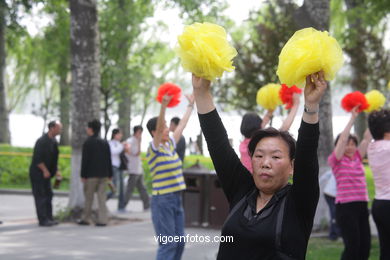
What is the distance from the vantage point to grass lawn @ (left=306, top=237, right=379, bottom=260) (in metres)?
9.01

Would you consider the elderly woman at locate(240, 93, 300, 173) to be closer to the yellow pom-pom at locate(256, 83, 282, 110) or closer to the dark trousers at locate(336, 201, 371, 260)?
the yellow pom-pom at locate(256, 83, 282, 110)

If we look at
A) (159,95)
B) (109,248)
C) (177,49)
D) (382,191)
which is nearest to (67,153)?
(109,248)

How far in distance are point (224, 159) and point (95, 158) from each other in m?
9.06

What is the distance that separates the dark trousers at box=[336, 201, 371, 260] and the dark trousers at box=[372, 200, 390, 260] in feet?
2.60

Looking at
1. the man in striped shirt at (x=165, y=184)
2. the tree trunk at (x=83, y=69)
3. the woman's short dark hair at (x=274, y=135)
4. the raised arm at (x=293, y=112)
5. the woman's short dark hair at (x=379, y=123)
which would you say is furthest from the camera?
the tree trunk at (x=83, y=69)

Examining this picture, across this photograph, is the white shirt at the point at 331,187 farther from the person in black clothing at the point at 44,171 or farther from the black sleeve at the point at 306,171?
the black sleeve at the point at 306,171

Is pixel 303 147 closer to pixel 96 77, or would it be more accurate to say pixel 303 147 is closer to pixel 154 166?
pixel 154 166

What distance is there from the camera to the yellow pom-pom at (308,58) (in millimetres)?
3049

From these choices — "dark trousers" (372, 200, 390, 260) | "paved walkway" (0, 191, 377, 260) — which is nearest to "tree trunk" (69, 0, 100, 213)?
"paved walkway" (0, 191, 377, 260)

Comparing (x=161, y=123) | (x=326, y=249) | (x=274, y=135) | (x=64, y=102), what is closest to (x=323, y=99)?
(x=326, y=249)

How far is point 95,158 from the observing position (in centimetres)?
1240

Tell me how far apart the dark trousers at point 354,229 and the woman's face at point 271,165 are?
3921 mm

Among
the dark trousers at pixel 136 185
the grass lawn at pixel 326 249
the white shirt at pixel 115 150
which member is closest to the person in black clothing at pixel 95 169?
the dark trousers at pixel 136 185

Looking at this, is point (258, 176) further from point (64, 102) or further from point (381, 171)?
point (64, 102)
